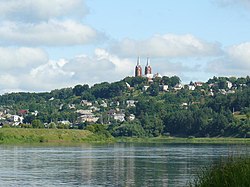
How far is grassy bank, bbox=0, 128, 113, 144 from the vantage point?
125m

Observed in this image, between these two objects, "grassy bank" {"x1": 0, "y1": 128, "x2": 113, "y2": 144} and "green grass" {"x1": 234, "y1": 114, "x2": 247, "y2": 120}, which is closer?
"grassy bank" {"x1": 0, "y1": 128, "x2": 113, "y2": 144}

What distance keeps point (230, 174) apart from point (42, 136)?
10741 cm

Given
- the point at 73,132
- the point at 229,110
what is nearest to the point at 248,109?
the point at 229,110

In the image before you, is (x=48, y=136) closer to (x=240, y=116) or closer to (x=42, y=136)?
(x=42, y=136)

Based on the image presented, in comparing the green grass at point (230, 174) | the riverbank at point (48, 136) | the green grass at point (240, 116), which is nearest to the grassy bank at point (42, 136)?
the riverbank at point (48, 136)

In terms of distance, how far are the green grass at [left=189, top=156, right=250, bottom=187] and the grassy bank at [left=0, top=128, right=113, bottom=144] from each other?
10116 centimetres

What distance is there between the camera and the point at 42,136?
129875 millimetres

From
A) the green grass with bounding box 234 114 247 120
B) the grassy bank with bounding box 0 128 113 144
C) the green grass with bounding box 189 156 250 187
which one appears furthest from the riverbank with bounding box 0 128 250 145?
the green grass with bounding box 189 156 250 187

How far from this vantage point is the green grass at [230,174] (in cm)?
2373

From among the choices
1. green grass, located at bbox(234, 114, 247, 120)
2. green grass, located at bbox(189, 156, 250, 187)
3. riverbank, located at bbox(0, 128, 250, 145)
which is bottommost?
green grass, located at bbox(189, 156, 250, 187)

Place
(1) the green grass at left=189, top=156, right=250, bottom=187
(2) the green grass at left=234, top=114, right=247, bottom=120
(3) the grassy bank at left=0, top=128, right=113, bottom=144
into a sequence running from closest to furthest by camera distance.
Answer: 1. (1) the green grass at left=189, top=156, right=250, bottom=187
2. (3) the grassy bank at left=0, top=128, right=113, bottom=144
3. (2) the green grass at left=234, top=114, right=247, bottom=120

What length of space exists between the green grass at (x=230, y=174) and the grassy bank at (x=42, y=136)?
101 m

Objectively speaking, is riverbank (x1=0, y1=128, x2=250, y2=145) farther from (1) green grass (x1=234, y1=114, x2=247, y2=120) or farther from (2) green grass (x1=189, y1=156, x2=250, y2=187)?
(2) green grass (x1=189, y1=156, x2=250, y2=187)

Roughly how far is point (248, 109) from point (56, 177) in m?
149
